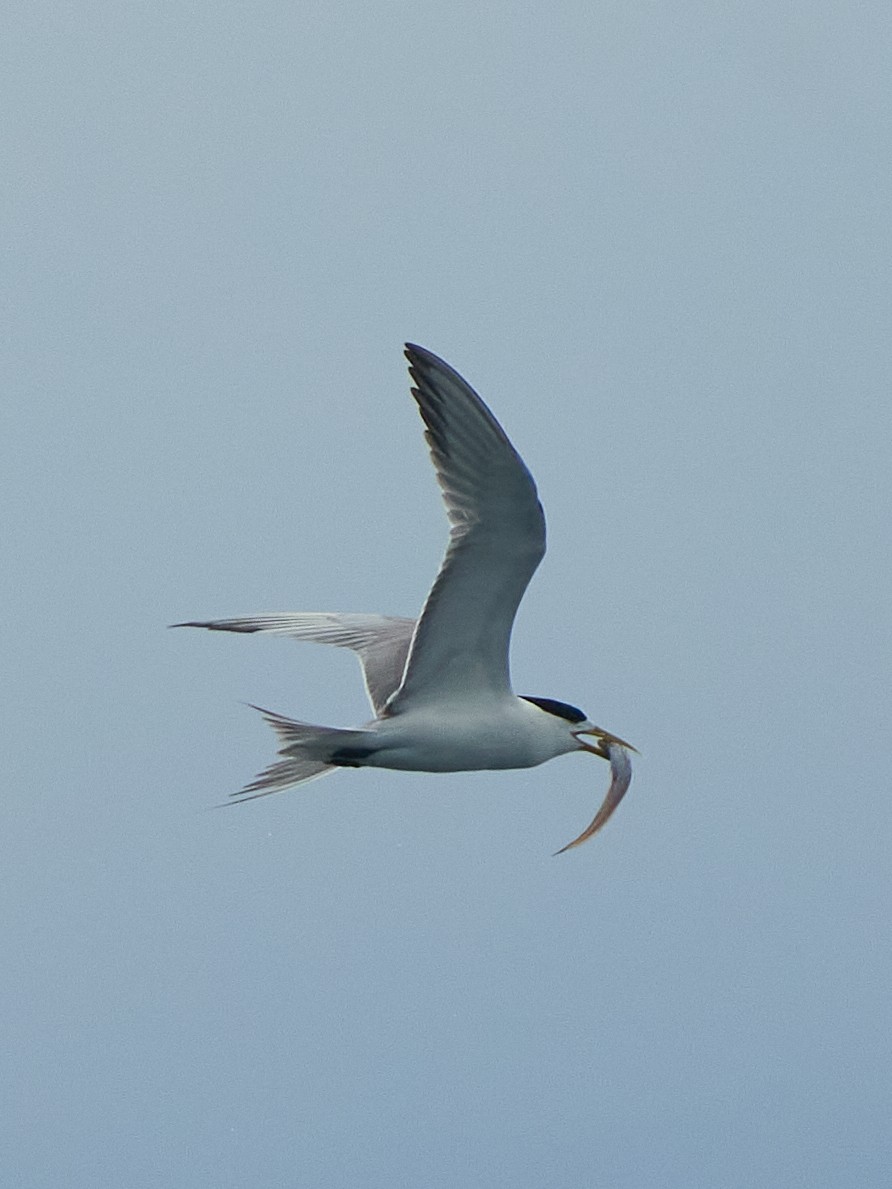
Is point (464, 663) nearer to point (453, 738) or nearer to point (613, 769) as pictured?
point (453, 738)

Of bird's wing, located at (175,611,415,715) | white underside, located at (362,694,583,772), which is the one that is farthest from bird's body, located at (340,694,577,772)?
bird's wing, located at (175,611,415,715)

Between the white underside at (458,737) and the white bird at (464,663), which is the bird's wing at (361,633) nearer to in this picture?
the white bird at (464,663)

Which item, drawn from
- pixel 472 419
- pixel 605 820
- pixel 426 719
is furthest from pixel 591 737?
pixel 472 419

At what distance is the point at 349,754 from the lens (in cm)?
724

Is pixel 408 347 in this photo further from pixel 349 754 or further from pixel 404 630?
pixel 404 630

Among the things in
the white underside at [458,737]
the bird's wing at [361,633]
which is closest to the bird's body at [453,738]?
the white underside at [458,737]

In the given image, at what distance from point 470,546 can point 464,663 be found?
698 millimetres

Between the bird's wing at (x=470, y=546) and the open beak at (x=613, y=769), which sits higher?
the bird's wing at (x=470, y=546)

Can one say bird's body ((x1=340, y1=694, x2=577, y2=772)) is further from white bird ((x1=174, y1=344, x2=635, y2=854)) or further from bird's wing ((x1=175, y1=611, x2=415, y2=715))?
bird's wing ((x1=175, y1=611, x2=415, y2=715))

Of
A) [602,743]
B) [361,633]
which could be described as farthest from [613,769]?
[361,633]

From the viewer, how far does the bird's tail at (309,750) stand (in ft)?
23.1

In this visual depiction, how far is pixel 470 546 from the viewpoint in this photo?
6.65m

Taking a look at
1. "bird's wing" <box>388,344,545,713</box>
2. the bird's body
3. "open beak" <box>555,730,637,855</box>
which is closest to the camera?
"bird's wing" <box>388,344,545,713</box>

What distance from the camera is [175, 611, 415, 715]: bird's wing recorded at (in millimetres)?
8117
